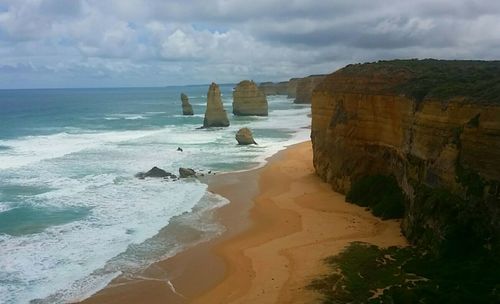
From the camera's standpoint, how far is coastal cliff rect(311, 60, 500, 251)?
1630 cm

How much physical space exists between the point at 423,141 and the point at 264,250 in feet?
24.6

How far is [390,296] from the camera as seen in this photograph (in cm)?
1428

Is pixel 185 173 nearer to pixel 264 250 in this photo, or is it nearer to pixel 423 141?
pixel 264 250

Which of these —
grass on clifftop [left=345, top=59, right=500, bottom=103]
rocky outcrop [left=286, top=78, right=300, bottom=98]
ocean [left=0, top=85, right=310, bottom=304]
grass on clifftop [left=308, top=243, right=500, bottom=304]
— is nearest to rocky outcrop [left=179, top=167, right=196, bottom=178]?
ocean [left=0, top=85, right=310, bottom=304]

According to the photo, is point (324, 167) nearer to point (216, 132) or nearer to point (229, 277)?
point (229, 277)

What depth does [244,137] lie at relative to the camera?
48.7 metres

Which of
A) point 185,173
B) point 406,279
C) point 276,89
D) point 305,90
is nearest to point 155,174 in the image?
point 185,173

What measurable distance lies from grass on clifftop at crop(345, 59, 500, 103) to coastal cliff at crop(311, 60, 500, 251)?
5cm

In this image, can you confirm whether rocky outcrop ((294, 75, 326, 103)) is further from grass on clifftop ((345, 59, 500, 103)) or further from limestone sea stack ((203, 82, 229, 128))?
grass on clifftop ((345, 59, 500, 103))

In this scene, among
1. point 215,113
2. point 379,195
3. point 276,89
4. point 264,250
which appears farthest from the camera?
point 276,89

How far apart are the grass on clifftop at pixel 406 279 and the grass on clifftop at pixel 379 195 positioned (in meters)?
4.23

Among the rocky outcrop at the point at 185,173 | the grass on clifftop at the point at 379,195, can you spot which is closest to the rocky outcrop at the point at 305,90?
the rocky outcrop at the point at 185,173

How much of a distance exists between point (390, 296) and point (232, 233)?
950cm

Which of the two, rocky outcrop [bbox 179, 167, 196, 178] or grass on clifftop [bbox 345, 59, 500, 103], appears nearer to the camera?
grass on clifftop [bbox 345, 59, 500, 103]
